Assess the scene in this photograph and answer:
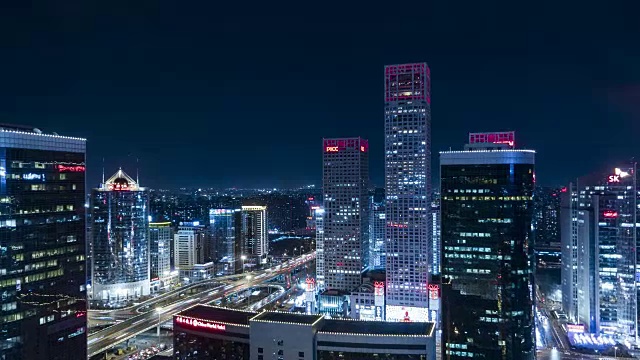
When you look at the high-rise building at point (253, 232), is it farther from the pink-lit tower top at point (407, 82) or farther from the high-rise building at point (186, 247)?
the pink-lit tower top at point (407, 82)

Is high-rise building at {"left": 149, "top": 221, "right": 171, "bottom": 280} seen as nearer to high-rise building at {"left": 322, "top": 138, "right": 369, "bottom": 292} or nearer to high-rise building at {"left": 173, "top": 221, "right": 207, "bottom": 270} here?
high-rise building at {"left": 173, "top": 221, "right": 207, "bottom": 270}

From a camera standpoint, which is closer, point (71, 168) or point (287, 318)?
point (71, 168)

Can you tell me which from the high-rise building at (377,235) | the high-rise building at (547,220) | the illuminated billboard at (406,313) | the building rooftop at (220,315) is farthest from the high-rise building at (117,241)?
the high-rise building at (547,220)

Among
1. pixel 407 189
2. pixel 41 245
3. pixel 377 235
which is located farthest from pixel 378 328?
pixel 377 235

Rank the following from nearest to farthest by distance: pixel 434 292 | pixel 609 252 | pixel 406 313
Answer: pixel 609 252
pixel 434 292
pixel 406 313

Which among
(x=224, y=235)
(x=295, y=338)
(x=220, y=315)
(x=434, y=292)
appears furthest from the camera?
(x=224, y=235)

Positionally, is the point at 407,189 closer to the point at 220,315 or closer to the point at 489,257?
the point at 489,257

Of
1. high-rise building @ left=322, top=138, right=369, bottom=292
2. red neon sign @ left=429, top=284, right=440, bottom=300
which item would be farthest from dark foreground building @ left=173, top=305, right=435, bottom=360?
high-rise building @ left=322, top=138, right=369, bottom=292
